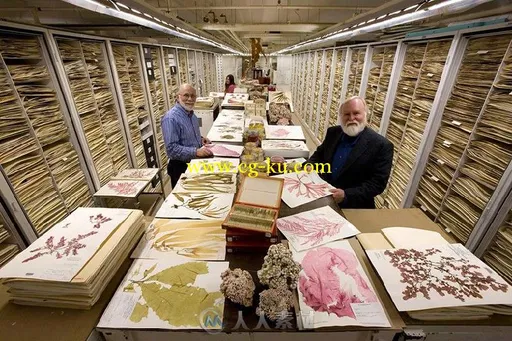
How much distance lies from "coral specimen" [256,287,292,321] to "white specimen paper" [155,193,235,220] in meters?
0.67

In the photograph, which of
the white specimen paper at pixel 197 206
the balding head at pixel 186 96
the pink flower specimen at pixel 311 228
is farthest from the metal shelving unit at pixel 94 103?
the pink flower specimen at pixel 311 228

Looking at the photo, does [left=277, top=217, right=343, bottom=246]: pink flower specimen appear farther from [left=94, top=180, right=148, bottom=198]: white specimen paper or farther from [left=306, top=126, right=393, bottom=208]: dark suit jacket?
[left=94, top=180, right=148, bottom=198]: white specimen paper

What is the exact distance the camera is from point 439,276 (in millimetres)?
1053

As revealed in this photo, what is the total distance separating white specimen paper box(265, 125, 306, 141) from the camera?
118 inches

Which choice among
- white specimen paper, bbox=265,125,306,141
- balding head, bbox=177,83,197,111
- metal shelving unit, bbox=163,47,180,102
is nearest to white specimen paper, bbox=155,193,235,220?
white specimen paper, bbox=265,125,306,141

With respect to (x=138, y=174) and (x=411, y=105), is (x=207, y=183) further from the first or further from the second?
(x=411, y=105)

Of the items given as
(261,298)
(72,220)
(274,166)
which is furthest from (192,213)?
(274,166)

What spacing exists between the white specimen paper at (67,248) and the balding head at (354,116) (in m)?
1.96

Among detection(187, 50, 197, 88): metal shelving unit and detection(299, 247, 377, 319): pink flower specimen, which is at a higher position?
detection(187, 50, 197, 88): metal shelving unit

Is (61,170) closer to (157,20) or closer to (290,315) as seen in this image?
(157,20)

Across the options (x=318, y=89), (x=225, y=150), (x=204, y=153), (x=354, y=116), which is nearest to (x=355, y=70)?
(x=318, y=89)

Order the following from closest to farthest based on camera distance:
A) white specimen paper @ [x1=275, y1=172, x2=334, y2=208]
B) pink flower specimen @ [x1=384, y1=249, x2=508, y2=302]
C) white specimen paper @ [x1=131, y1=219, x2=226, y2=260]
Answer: pink flower specimen @ [x1=384, y1=249, x2=508, y2=302], white specimen paper @ [x1=131, y1=219, x2=226, y2=260], white specimen paper @ [x1=275, y1=172, x2=334, y2=208]

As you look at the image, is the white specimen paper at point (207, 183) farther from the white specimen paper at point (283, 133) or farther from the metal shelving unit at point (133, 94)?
the metal shelving unit at point (133, 94)

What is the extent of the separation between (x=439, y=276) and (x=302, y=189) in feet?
3.07
